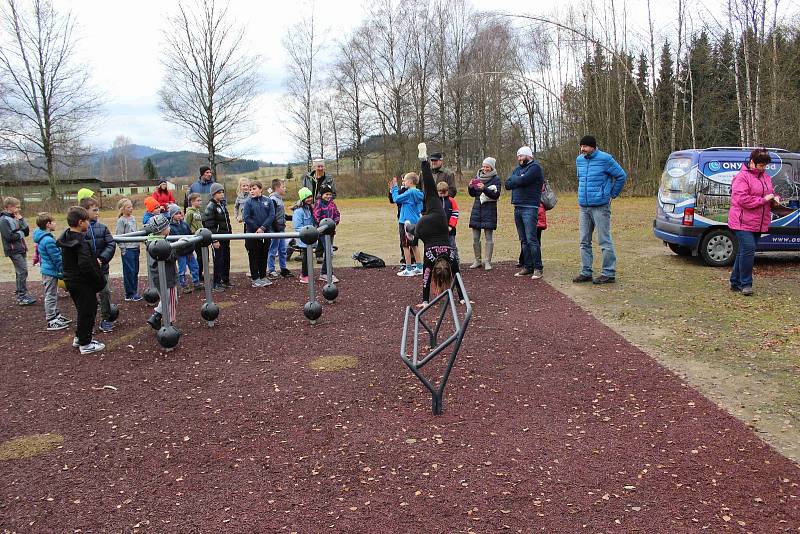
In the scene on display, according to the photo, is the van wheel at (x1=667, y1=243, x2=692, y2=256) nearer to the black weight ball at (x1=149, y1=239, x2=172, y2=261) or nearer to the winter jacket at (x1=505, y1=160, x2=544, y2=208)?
the winter jacket at (x1=505, y1=160, x2=544, y2=208)

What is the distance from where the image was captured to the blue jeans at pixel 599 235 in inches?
345

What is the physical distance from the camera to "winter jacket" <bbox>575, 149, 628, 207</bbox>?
862 cm

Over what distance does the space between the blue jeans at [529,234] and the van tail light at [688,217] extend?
261cm

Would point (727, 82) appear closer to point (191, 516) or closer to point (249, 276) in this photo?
point (249, 276)

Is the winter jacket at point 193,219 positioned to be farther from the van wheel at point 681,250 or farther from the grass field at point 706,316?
the van wheel at point 681,250

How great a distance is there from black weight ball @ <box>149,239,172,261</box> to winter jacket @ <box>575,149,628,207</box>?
5568 mm

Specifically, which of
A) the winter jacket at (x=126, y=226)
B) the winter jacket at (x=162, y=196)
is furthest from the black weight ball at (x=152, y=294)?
the winter jacket at (x=162, y=196)

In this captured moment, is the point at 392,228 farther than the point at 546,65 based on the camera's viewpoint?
No

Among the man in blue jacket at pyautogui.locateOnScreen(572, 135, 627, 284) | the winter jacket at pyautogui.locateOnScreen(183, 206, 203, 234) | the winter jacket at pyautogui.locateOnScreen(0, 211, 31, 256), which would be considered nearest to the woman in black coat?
the man in blue jacket at pyautogui.locateOnScreen(572, 135, 627, 284)

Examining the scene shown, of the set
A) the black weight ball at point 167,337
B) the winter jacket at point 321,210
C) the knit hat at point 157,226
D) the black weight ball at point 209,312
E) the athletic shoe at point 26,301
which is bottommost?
the black weight ball at point 167,337

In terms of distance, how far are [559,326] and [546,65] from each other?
4174 centimetres

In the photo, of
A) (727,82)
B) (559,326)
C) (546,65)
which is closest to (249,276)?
(559,326)

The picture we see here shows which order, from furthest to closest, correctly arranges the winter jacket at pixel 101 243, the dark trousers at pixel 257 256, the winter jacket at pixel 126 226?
the dark trousers at pixel 257 256
the winter jacket at pixel 126 226
the winter jacket at pixel 101 243

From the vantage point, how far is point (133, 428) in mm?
4352
